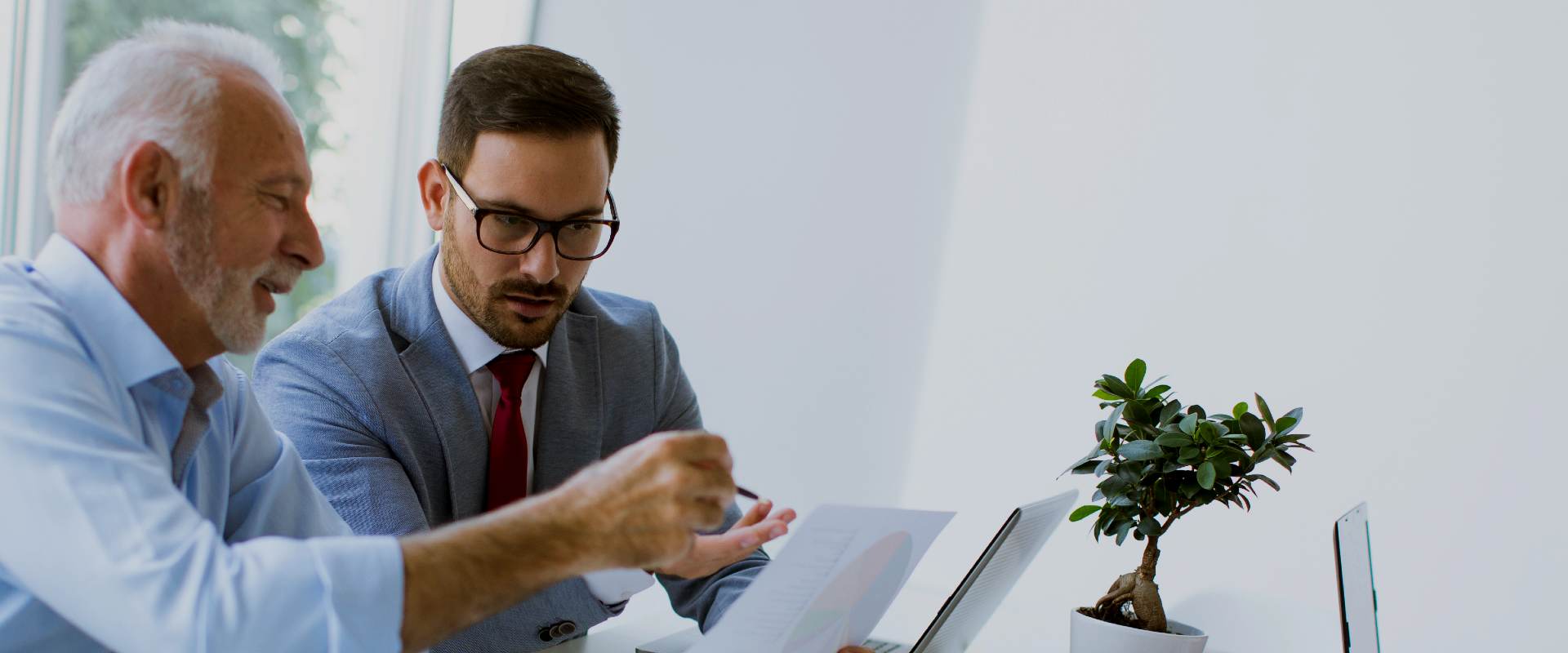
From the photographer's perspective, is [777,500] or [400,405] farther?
[777,500]

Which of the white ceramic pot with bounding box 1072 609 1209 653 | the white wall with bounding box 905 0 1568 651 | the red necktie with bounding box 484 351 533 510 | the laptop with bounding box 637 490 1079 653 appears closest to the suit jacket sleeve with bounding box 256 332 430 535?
the red necktie with bounding box 484 351 533 510

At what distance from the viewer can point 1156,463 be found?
1.70 m

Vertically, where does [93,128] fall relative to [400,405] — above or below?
above

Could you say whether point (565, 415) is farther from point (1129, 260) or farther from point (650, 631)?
point (1129, 260)

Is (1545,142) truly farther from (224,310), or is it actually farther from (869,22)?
(224,310)

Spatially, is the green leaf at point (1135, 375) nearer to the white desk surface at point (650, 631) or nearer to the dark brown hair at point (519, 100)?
the white desk surface at point (650, 631)

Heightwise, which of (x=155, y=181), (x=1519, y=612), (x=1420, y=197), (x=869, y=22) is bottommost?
(x=1519, y=612)

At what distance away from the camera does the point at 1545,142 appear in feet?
9.34

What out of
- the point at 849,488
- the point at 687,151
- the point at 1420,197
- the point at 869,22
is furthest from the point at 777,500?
the point at 1420,197

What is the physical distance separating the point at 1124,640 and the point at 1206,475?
243 mm

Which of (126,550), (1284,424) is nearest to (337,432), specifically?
(126,550)

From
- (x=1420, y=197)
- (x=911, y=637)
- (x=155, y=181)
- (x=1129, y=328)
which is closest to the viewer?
(x=155, y=181)

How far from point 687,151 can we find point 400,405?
2244 millimetres

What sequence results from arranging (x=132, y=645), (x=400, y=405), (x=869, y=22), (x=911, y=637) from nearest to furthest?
1. (x=132, y=645)
2. (x=400, y=405)
3. (x=911, y=637)
4. (x=869, y=22)
